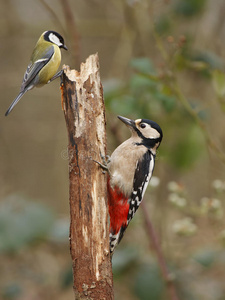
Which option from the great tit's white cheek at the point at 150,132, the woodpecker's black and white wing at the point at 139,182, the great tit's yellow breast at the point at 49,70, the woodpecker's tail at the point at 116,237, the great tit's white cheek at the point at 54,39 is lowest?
the woodpecker's tail at the point at 116,237

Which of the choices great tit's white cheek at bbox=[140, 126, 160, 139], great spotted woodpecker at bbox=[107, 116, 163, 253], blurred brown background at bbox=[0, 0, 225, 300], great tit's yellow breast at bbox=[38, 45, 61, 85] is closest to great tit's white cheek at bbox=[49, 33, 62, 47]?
great tit's yellow breast at bbox=[38, 45, 61, 85]

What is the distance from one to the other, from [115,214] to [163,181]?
8.06 ft

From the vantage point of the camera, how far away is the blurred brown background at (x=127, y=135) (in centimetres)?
363

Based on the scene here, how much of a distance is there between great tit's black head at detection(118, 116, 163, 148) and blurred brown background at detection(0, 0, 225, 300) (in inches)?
4.9

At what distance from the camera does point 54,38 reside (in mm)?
3205

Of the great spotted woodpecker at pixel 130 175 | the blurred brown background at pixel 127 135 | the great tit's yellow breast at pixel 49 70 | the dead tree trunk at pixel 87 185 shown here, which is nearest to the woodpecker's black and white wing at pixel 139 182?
the great spotted woodpecker at pixel 130 175

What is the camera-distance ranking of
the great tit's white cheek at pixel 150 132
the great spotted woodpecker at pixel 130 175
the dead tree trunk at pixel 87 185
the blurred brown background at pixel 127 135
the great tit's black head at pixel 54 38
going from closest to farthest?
the dead tree trunk at pixel 87 185 < the great tit's black head at pixel 54 38 < the great spotted woodpecker at pixel 130 175 < the great tit's white cheek at pixel 150 132 < the blurred brown background at pixel 127 135

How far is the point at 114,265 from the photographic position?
3.67 metres

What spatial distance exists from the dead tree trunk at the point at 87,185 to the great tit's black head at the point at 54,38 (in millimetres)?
648

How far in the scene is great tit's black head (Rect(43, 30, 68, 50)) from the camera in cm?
316

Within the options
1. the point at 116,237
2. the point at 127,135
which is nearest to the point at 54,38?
the point at 116,237

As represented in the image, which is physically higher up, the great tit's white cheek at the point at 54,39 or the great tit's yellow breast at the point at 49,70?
the great tit's white cheek at the point at 54,39

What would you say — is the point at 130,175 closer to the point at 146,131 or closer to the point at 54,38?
the point at 146,131

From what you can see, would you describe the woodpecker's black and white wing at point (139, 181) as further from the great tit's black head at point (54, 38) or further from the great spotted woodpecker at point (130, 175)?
the great tit's black head at point (54, 38)
